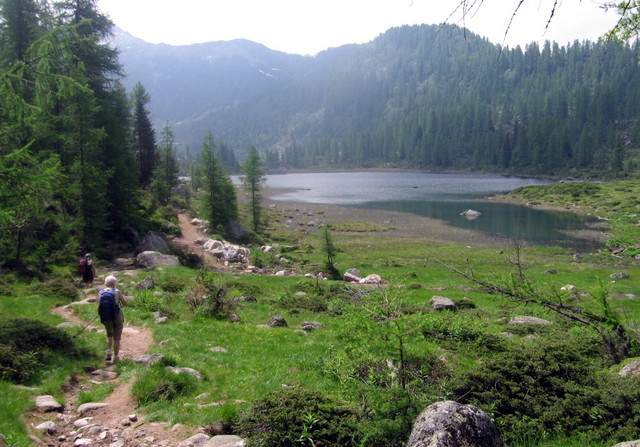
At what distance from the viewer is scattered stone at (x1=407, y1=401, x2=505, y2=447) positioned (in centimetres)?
464

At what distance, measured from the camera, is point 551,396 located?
6.73 m

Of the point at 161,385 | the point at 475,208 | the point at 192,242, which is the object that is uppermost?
the point at 161,385

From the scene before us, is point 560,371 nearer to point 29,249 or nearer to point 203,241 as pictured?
point 29,249

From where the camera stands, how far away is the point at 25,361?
8.44m

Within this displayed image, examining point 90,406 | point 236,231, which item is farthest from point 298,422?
point 236,231

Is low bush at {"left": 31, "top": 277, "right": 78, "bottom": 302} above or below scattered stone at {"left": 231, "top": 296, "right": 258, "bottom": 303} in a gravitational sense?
above

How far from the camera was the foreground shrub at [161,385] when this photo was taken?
7.90 meters

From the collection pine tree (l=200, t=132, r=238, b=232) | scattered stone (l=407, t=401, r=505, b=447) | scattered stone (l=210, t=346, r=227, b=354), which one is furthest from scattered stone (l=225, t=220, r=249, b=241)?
scattered stone (l=407, t=401, r=505, b=447)

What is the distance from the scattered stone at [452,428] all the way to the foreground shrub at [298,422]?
1.18 meters

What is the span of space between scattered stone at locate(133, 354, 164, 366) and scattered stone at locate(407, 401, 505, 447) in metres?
7.46

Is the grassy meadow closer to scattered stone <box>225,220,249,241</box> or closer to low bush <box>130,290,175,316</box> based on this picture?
low bush <box>130,290,175,316</box>

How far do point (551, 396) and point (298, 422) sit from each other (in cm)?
465

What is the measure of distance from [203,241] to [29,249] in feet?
57.3

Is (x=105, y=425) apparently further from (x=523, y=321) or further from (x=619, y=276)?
(x=619, y=276)
